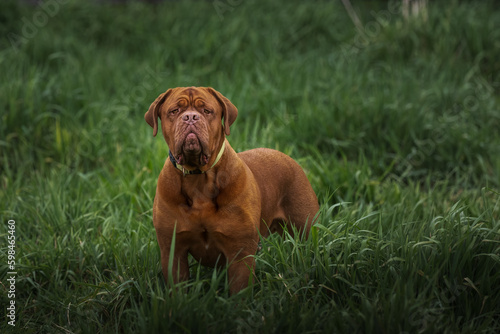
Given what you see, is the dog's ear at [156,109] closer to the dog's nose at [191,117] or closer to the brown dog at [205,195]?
the brown dog at [205,195]

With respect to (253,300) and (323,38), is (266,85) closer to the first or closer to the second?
(323,38)

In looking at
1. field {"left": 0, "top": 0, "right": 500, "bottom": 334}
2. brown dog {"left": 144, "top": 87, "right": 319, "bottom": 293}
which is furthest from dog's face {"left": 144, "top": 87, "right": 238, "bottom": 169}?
field {"left": 0, "top": 0, "right": 500, "bottom": 334}

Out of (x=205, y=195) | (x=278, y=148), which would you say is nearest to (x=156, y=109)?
(x=205, y=195)

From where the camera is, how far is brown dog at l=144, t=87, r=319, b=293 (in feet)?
8.96

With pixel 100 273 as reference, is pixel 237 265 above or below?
above

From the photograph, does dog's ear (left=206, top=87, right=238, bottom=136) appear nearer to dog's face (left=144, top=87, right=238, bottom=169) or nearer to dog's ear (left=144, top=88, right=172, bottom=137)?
dog's face (left=144, top=87, right=238, bottom=169)

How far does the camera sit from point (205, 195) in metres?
2.81

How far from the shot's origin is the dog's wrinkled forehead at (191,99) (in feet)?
8.95

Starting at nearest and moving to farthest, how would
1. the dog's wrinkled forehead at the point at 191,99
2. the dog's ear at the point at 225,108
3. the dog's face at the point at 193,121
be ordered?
1. the dog's face at the point at 193,121
2. the dog's wrinkled forehead at the point at 191,99
3. the dog's ear at the point at 225,108

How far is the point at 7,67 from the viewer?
6.65m

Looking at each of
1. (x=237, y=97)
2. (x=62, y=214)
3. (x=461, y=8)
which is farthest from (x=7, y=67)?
(x=461, y=8)

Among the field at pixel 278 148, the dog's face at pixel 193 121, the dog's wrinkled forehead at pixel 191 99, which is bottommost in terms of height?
the field at pixel 278 148

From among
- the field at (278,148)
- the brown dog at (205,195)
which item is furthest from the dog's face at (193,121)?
the field at (278,148)

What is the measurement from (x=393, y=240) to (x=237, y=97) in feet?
11.3
